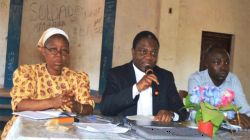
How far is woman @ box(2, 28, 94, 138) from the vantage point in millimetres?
2789

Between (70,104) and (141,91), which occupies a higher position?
(141,91)

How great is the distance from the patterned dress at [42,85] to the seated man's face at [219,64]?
3.97 feet

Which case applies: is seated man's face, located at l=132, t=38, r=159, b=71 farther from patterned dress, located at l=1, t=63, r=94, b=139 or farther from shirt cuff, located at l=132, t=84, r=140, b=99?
patterned dress, located at l=1, t=63, r=94, b=139

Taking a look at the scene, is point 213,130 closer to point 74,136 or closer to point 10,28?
point 74,136

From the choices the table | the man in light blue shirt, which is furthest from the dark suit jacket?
the table

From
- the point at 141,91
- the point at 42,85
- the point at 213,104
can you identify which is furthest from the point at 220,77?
the point at 42,85

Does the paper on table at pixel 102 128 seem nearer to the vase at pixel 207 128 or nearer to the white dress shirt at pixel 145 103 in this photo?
the vase at pixel 207 128

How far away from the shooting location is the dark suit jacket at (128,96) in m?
3.06

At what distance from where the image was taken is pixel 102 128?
2.26m

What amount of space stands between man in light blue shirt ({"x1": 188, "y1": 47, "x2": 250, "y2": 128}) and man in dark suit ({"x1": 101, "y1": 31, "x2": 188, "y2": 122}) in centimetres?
29

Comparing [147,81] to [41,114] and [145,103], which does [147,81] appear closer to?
[145,103]

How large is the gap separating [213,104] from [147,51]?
3.43 feet

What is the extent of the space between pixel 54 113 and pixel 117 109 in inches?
25.8

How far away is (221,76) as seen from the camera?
3.50 metres
